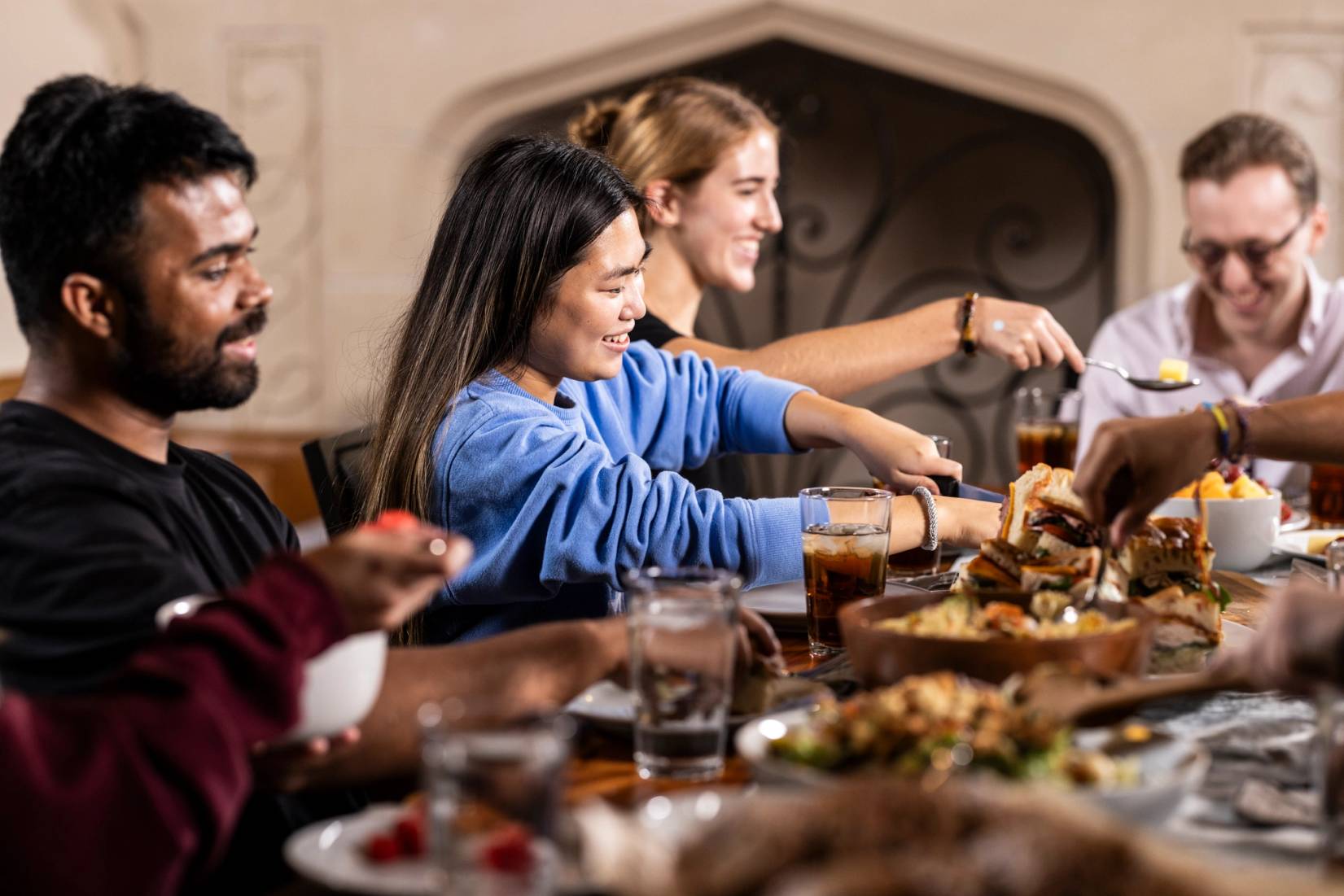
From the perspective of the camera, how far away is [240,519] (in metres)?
1.33

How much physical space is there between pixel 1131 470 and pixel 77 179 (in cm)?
90

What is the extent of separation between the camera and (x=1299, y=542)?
1.94 metres

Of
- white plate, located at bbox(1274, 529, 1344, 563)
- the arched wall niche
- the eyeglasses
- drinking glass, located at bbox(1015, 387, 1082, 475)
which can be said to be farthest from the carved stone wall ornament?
white plate, located at bbox(1274, 529, 1344, 563)

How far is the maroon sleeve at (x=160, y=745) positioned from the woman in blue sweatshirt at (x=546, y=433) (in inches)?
26.6

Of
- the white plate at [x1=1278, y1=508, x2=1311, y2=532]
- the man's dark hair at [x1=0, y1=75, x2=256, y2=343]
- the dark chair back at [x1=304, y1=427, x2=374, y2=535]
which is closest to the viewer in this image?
the man's dark hair at [x1=0, y1=75, x2=256, y2=343]

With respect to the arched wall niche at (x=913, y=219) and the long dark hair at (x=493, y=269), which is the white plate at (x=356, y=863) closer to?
the long dark hair at (x=493, y=269)

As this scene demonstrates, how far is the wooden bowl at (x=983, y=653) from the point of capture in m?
1.05

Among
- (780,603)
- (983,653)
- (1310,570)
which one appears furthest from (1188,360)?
(983,653)

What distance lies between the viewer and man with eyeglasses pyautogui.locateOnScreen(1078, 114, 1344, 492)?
2.99m

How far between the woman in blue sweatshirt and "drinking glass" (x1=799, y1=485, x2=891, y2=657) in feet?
0.56

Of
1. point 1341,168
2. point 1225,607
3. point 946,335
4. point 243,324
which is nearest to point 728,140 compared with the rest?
point 946,335

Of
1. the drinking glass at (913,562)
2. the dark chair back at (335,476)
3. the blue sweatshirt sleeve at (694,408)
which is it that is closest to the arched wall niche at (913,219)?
the blue sweatshirt sleeve at (694,408)

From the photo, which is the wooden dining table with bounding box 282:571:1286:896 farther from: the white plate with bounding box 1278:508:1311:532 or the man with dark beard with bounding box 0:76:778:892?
the white plate with bounding box 1278:508:1311:532

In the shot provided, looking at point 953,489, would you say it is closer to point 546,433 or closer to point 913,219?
point 546,433
